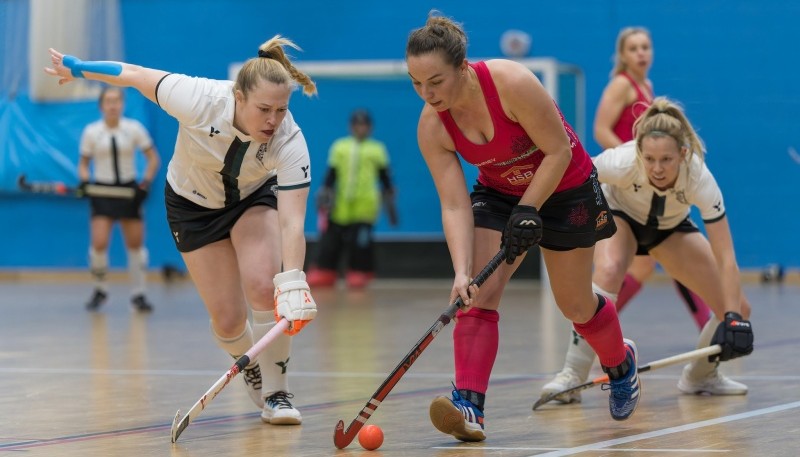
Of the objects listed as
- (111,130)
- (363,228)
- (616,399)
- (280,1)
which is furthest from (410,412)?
(280,1)

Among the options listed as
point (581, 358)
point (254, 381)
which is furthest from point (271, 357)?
point (581, 358)

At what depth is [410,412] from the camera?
17.9 feet

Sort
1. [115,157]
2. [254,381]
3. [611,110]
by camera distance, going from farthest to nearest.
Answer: [115,157]
[611,110]
[254,381]

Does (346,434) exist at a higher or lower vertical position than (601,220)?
lower

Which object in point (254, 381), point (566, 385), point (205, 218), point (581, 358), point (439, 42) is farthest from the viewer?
point (581, 358)

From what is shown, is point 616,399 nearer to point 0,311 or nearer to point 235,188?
point 235,188

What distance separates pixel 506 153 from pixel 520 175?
0.13m

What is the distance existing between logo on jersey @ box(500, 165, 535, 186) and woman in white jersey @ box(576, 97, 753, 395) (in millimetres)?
1141

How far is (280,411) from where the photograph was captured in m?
5.14

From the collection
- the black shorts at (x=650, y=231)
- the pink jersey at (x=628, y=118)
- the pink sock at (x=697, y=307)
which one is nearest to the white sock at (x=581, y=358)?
the black shorts at (x=650, y=231)

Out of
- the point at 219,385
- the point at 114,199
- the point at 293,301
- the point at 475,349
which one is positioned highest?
the point at 114,199

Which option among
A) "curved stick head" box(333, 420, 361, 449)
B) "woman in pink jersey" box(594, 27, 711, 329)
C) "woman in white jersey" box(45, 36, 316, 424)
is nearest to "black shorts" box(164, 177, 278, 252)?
"woman in white jersey" box(45, 36, 316, 424)

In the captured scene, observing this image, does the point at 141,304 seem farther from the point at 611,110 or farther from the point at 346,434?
the point at 346,434

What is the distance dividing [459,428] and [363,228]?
9692 millimetres
